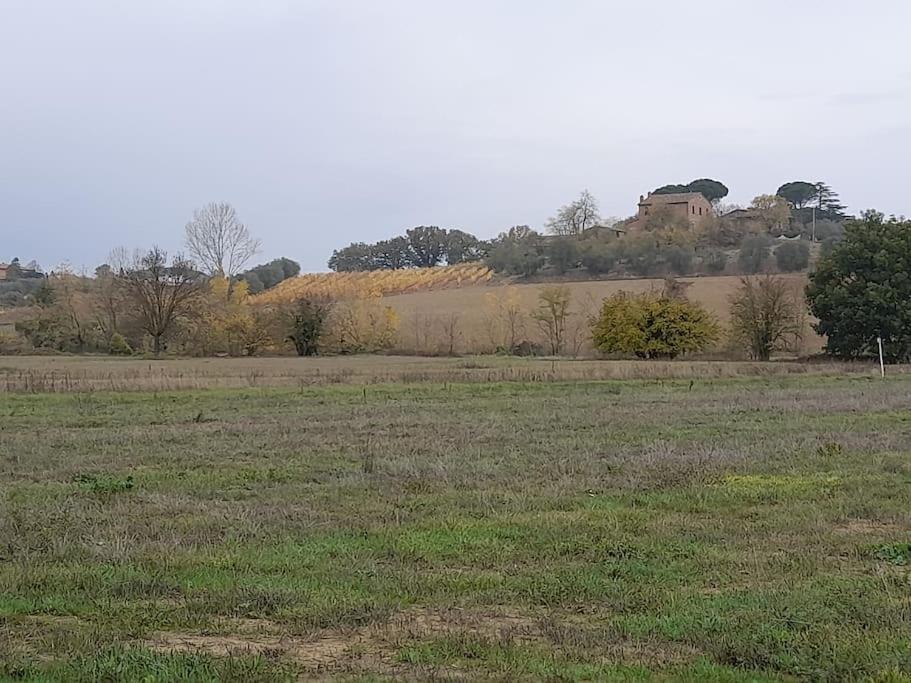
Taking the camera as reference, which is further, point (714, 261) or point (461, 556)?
point (714, 261)

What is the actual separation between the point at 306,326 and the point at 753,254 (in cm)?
5508

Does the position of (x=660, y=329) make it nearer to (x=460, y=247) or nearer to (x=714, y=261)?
(x=714, y=261)

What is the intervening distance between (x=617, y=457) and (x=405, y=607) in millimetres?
9686

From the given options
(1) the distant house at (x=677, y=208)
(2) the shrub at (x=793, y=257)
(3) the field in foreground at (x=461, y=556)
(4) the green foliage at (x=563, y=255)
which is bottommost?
(3) the field in foreground at (x=461, y=556)

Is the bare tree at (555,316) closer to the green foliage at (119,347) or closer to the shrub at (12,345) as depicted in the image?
the green foliage at (119,347)

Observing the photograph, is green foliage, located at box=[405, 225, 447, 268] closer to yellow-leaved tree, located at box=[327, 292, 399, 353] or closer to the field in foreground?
yellow-leaved tree, located at box=[327, 292, 399, 353]

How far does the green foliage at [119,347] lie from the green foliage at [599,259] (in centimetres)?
5435

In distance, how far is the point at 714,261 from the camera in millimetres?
108000

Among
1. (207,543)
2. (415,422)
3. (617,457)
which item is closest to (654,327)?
(415,422)

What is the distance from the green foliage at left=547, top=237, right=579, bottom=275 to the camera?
113562mm

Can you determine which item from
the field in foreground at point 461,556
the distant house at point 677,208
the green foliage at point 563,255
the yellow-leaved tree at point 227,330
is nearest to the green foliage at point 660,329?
the yellow-leaved tree at point 227,330

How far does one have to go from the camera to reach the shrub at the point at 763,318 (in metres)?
66.1

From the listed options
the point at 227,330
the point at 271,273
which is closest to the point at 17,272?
the point at 271,273

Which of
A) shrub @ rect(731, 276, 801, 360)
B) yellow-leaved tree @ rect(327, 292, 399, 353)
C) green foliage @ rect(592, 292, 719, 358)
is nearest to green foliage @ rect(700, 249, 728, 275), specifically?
shrub @ rect(731, 276, 801, 360)
